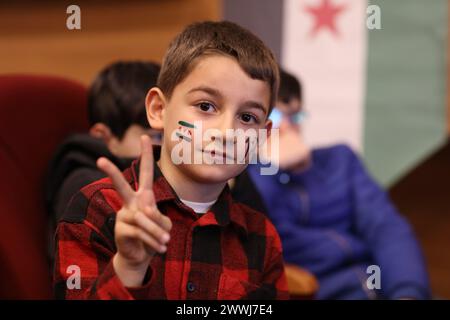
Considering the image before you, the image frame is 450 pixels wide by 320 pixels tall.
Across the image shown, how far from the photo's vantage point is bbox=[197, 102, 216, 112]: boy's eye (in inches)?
21.5

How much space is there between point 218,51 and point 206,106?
2.0 inches

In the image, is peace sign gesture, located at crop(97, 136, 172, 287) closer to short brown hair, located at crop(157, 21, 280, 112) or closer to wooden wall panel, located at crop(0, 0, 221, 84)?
short brown hair, located at crop(157, 21, 280, 112)

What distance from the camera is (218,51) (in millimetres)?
563

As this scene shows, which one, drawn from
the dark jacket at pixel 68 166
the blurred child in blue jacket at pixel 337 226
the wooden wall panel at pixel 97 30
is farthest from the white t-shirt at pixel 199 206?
the wooden wall panel at pixel 97 30

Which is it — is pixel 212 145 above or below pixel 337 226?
above

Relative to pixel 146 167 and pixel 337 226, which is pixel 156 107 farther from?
pixel 337 226

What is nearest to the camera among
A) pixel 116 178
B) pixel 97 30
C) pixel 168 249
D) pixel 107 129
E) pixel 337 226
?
pixel 116 178

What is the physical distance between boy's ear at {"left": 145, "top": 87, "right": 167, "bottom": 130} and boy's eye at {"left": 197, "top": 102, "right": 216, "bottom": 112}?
4 centimetres

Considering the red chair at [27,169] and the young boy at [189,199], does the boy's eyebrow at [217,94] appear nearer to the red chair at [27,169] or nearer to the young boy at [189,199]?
the young boy at [189,199]

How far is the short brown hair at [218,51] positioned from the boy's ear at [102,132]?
0.31 metres

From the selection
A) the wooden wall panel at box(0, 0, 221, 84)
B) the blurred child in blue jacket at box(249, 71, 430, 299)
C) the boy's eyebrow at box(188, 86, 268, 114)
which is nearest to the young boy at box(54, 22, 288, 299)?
the boy's eyebrow at box(188, 86, 268, 114)

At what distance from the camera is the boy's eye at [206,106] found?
1.79 ft

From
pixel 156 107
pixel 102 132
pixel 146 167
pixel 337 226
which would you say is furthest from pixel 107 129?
pixel 337 226
